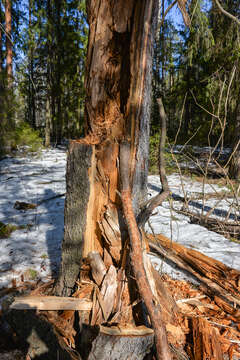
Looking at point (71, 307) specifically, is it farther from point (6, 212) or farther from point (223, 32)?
point (223, 32)

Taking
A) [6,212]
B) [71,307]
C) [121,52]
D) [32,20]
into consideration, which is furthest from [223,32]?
[32,20]

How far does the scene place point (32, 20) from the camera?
11.5 metres

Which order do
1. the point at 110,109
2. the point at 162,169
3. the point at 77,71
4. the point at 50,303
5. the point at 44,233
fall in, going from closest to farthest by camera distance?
the point at 162,169 → the point at 50,303 → the point at 110,109 → the point at 44,233 → the point at 77,71

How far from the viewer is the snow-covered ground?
221 cm

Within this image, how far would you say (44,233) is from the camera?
2904 mm

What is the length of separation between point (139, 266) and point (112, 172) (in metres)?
0.68

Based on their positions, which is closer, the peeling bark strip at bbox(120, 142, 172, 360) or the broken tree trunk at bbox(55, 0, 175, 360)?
the peeling bark strip at bbox(120, 142, 172, 360)

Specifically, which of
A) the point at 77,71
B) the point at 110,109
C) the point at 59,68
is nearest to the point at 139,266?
the point at 110,109

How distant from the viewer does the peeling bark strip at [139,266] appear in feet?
4.11

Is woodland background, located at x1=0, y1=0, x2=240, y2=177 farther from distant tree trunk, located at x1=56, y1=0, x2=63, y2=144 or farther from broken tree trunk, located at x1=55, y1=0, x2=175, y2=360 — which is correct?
broken tree trunk, located at x1=55, y1=0, x2=175, y2=360

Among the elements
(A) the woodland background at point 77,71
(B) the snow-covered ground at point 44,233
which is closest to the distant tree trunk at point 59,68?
(A) the woodland background at point 77,71

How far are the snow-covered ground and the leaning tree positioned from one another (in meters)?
0.51

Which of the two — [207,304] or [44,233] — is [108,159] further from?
[44,233]

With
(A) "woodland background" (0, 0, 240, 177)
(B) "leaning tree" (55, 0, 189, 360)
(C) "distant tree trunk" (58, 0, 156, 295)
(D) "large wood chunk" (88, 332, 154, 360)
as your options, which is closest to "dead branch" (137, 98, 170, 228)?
(B) "leaning tree" (55, 0, 189, 360)
